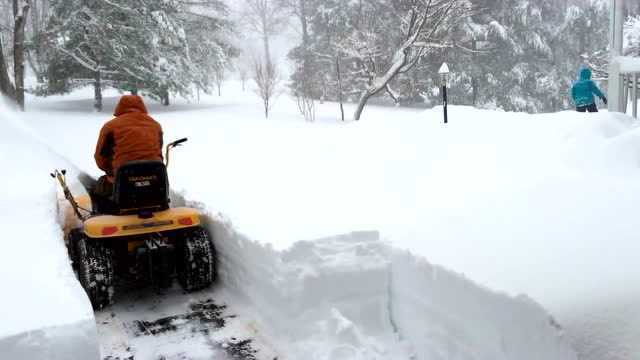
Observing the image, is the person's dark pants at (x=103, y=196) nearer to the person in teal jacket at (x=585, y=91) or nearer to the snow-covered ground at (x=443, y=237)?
the snow-covered ground at (x=443, y=237)

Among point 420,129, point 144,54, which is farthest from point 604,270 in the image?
point 144,54

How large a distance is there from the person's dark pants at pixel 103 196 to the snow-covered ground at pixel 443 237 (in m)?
0.45

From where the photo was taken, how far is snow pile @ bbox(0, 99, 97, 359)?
2865 mm

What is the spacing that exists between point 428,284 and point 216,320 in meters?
1.87

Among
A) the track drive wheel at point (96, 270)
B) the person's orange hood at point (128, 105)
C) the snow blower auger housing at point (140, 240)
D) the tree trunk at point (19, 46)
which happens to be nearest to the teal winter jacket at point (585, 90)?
the snow blower auger housing at point (140, 240)

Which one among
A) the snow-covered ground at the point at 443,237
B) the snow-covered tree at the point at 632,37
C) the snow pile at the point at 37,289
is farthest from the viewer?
the snow-covered tree at the point at 632,37

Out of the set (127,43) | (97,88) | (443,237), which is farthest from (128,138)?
(97,88)

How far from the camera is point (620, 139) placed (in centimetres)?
569

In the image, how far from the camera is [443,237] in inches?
173

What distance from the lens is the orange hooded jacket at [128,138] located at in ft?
16.6

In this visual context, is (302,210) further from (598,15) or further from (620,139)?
(598,15)

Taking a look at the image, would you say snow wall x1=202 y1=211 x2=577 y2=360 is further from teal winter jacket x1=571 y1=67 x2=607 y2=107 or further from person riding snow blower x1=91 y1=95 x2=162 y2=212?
teal winter jacket x1=571 y1=67 x2=607 y2=107

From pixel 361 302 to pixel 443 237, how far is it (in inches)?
31.0

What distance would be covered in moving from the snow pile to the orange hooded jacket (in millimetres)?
804
